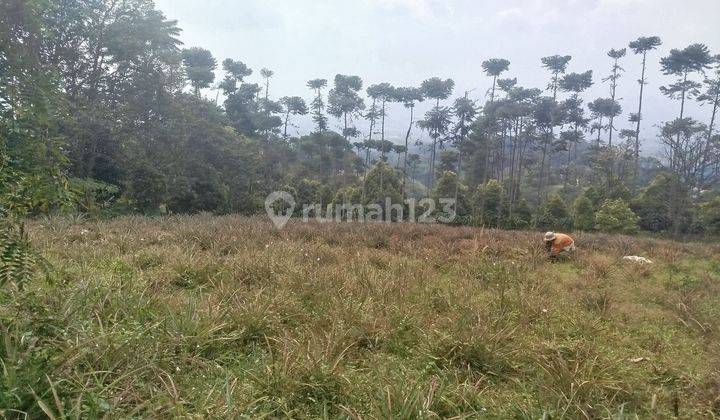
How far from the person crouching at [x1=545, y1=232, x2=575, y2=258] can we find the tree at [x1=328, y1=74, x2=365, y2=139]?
115ft

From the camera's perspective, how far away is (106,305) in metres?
3.67

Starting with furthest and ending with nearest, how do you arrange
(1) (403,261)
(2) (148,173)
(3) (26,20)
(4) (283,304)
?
(2) (148,173)
(1) (403,261)
(4) (283,304)
(3) (26,20)

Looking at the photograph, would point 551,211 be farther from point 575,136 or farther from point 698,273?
point 698,273

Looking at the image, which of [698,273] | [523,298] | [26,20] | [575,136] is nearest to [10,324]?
[26,20]

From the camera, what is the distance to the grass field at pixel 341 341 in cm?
244

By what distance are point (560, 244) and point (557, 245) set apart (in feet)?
0.27

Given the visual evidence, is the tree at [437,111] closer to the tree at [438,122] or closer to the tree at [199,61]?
the tree at [438,122]

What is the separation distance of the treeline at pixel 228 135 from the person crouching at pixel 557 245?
27.1 ft

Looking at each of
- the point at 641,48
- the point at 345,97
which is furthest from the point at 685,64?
the point at 345,97

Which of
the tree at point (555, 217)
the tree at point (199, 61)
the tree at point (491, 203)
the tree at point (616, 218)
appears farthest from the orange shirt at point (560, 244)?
the tree at point (199, 61)

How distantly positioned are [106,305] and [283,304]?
158 centimetres

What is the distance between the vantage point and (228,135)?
24625 millimetres

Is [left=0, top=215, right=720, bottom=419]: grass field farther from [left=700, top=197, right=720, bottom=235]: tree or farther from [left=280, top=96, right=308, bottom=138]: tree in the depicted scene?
[left=280, top=96, right=308, bottom=138]: tree

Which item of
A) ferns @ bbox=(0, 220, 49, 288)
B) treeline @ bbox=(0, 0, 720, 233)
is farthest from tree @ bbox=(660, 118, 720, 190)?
ferns @ bbox=(0, 220, 49, 288)
